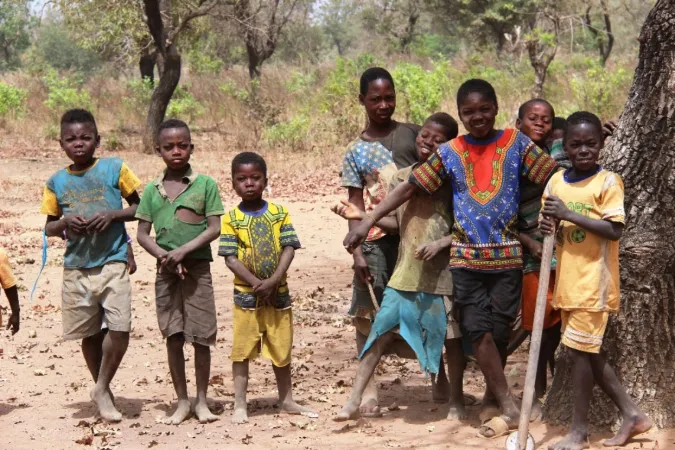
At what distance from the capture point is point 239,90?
21.6 m

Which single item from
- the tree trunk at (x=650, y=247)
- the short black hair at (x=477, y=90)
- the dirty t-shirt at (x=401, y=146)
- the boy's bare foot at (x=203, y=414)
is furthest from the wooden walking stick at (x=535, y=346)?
the boy's bare foot at (x=203, y=414)

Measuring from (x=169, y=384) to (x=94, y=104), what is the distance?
18.4 m

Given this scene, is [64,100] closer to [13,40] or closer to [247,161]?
[247,161]

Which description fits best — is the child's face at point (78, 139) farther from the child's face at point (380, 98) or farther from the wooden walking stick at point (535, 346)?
the wooden walking stick at point (535, 346)

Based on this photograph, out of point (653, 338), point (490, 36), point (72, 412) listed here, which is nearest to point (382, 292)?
point (653, 338)

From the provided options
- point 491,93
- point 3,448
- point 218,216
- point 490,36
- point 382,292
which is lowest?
point 3,448

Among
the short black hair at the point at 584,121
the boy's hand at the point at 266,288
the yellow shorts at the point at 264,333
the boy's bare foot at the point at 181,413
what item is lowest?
the boy's bare foot at the point at 181,413

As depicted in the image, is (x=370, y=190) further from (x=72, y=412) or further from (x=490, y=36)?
(x=490, y=36)

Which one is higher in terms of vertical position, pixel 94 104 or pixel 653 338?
pixel 94 104

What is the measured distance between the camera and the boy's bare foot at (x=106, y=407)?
5008mm

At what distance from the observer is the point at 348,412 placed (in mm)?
4707

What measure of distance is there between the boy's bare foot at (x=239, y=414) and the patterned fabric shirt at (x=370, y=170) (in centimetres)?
111

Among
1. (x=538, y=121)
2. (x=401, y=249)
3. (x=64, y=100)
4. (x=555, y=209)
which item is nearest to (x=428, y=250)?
(x=401, y=249)

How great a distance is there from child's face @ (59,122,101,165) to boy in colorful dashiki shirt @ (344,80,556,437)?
1609 mm
